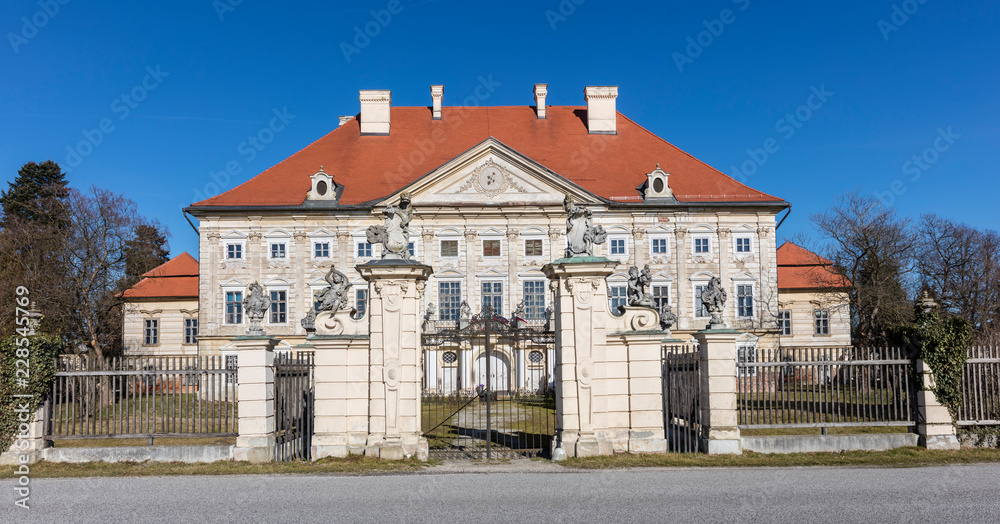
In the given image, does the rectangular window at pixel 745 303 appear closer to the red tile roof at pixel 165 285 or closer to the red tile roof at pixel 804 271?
the red tile roof at pixel 804 271

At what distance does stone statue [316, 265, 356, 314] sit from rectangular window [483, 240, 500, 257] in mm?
19881

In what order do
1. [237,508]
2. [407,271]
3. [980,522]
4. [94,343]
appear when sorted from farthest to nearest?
[94,343], [407,271], [237,508], [980,522]

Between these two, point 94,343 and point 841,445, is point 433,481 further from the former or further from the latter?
point 94,343

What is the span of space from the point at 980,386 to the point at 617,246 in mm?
20313

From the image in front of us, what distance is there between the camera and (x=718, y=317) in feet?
39.6

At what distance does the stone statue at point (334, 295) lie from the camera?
11719mm

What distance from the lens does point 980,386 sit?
12055mm

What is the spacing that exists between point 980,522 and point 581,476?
4.69 meters

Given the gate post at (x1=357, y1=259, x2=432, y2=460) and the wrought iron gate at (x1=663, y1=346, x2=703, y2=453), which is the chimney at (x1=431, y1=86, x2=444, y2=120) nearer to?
the gate post at (x1=357, y1=259, x2=432, y2=460)

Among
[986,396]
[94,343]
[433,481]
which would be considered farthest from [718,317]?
[94,343]

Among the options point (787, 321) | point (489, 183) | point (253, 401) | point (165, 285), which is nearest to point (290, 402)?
point (253, 401)

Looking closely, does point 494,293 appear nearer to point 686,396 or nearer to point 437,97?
point 437,97

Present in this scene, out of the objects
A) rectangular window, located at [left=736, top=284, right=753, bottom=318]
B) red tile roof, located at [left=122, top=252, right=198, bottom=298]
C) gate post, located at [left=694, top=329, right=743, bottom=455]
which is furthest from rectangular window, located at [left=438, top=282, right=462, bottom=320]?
gate post, located at [left=694, top=329, right=743, bottom=455]

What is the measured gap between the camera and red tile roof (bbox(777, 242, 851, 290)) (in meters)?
34.6
